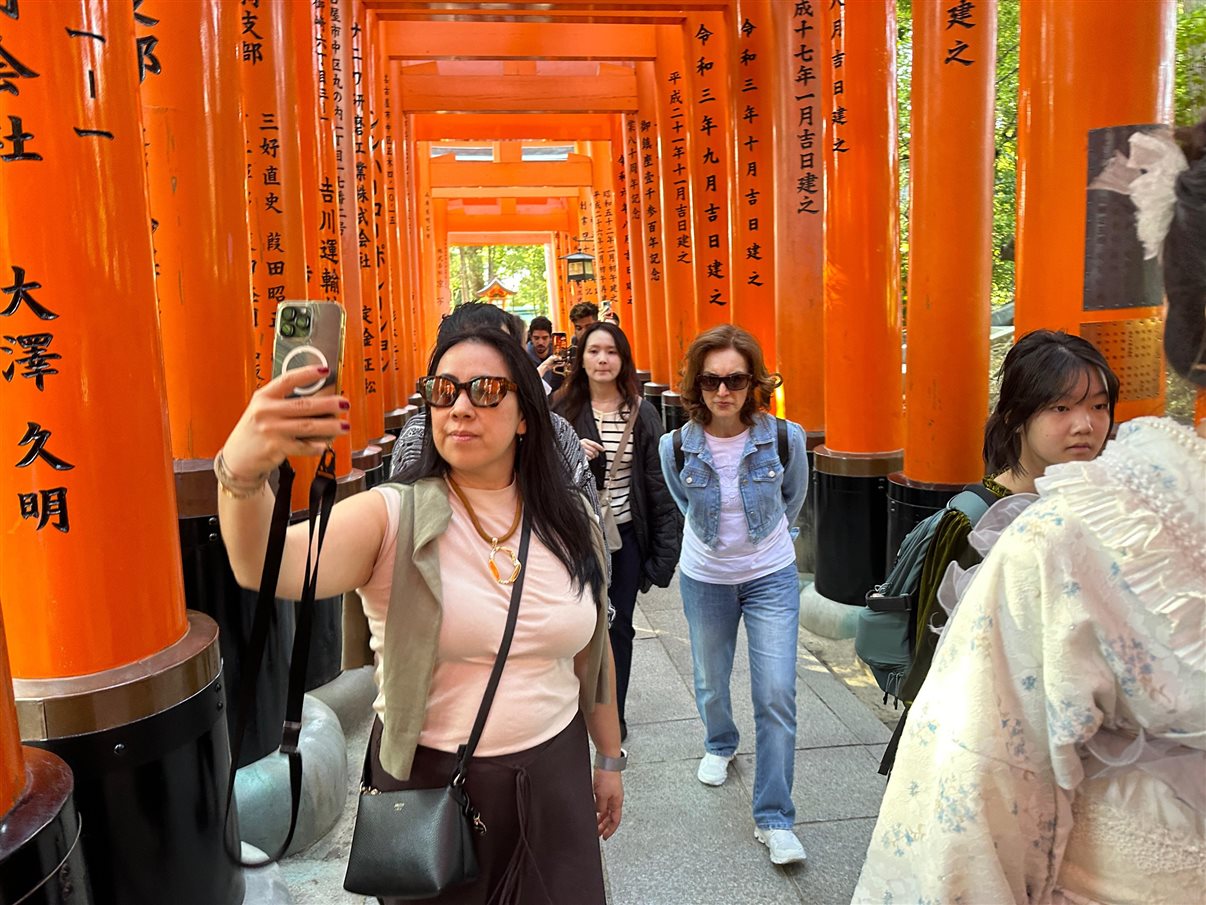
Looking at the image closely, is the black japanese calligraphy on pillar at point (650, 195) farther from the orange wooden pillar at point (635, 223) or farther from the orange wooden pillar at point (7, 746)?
the orange wooden pillar at point (7, 746)

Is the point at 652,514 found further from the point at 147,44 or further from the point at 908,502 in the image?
the point at 147,44

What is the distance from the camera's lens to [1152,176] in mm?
1111

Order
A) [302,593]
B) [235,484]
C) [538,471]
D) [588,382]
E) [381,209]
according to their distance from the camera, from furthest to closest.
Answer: [381,209] < [588,382] < [538,471] < [302,593] < [235,484]

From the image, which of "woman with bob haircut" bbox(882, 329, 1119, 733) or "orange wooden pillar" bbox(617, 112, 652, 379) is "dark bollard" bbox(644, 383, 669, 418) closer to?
"orange wooden pillar" bbox(617, 112, 652, 379)

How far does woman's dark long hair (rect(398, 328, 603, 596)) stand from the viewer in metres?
1.90

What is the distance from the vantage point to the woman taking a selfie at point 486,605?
171cm

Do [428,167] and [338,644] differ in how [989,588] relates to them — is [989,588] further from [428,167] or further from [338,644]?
[428,167]

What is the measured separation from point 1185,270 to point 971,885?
74cm

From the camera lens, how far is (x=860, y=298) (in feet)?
18.2

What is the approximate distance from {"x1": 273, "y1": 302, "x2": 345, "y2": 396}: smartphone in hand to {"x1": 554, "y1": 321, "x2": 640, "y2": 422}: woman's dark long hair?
9.22 feet

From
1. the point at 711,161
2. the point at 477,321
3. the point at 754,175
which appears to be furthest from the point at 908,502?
the point at 711,161

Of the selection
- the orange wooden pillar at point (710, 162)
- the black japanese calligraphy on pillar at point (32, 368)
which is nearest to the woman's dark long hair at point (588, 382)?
the black japanese calligraphy on pillar at point (32, 368)

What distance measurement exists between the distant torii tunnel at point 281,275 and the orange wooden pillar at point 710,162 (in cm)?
3

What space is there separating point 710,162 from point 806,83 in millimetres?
2415
